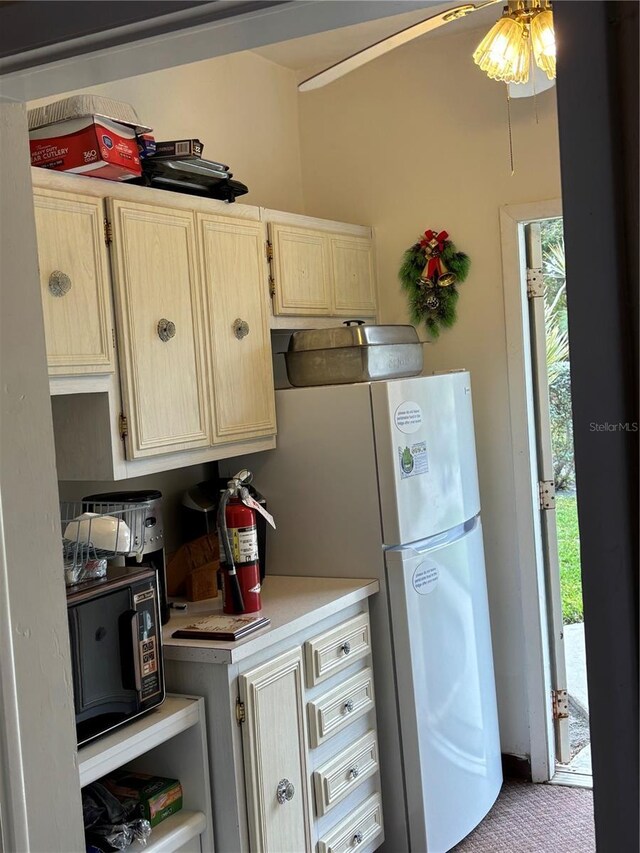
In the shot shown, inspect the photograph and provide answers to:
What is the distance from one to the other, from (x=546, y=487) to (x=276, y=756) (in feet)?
5.32

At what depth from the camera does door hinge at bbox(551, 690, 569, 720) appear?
11.5ft

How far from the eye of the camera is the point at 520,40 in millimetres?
2123

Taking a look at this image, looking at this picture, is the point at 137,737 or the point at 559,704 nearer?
the point at 137,737

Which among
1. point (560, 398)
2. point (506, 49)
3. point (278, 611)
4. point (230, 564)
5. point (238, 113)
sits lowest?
point (278, 611)

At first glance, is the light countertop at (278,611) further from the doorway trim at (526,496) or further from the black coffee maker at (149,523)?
the doorway trim at (526,496)

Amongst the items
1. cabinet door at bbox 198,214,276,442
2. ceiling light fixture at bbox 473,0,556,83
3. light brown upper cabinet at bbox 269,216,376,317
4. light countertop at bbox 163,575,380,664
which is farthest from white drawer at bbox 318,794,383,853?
ceiling light fixture at bbox 473,0,556,83

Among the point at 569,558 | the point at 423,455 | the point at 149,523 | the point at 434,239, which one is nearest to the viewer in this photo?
the point at 149,523

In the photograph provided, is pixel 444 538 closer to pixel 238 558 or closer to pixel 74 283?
pixel 238 558

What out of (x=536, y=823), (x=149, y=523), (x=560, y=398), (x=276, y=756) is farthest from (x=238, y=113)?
(x=536, y=823)

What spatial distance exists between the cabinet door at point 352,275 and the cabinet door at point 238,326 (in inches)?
19.5

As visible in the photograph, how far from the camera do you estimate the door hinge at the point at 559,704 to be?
3.50 meters

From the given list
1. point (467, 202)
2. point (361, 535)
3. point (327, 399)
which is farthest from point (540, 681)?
point (467, 202)

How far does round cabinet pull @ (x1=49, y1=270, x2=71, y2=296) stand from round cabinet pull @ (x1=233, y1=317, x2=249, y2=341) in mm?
706

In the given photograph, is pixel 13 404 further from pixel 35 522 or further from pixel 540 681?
pixel 540 681
